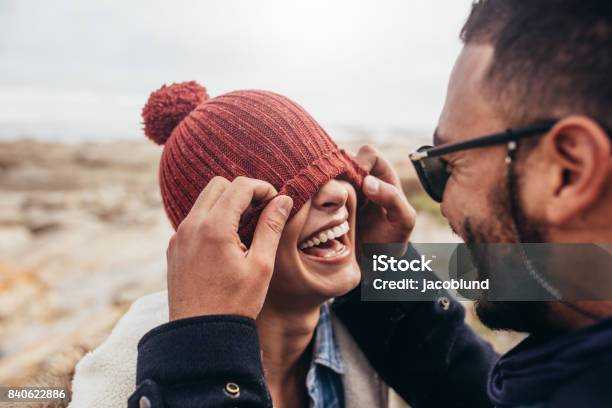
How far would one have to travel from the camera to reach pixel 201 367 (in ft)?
5.20

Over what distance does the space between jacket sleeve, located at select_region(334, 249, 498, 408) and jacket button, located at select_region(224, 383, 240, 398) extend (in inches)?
46.8

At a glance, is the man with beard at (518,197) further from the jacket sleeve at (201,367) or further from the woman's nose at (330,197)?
the woman's nose at (330,197)

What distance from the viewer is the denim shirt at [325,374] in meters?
2.55

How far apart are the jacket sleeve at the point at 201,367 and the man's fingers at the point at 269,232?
9.0 inches

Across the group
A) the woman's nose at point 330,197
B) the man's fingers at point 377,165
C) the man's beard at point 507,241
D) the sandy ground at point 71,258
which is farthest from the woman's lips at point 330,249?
the sandy ground at point 71,258

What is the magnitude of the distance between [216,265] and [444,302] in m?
1.41

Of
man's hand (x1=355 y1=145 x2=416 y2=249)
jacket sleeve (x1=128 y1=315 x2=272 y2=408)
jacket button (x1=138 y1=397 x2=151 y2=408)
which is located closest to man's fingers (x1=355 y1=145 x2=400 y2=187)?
man's hand (x1=355 y1=145 x2=416 y2=249)

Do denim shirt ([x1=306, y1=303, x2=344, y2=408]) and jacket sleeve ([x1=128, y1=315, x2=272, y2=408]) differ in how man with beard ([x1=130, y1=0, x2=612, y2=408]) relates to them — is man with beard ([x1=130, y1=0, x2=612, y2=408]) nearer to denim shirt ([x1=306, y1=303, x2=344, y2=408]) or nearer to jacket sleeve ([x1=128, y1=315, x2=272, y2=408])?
jacket sleeve ([x1=128, y1=315, x2=272, y2=408])

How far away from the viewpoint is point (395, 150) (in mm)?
13680

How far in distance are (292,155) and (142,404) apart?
1.26 metres

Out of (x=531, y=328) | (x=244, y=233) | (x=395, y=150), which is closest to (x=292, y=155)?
(x=244, y=233)

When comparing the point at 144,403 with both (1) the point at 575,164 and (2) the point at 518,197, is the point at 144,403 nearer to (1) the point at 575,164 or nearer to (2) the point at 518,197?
(2) the point at 518,197

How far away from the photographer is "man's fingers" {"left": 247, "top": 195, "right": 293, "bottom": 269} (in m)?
1.78

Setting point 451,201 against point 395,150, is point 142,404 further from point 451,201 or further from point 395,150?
point 395,150
